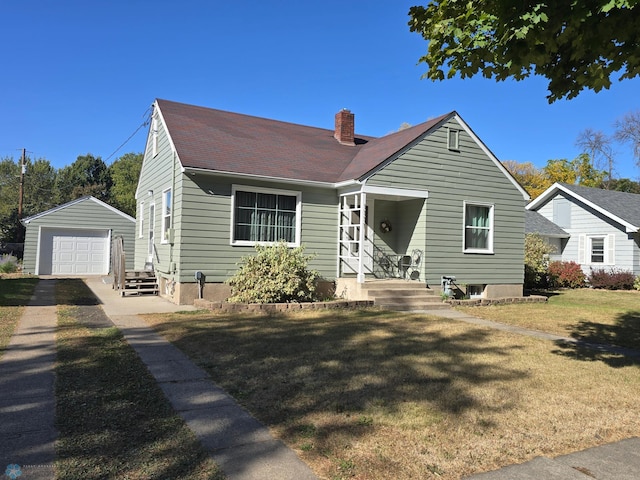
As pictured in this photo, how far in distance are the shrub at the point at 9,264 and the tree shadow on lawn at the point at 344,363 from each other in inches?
749

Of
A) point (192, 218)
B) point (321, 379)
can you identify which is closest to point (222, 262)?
point (192, 218)

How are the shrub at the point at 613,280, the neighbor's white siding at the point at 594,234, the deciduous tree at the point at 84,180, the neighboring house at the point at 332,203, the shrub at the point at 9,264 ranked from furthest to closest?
the deciduous tree at the point at 84,180 < the shrub at the point at 9,264 < the neighbor's white siding at the point at 594,234 < the shrub at the point at 613,280 < the neighboring house at the point at 332,203

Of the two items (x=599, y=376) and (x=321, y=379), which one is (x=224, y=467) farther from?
(x=599, y=376)

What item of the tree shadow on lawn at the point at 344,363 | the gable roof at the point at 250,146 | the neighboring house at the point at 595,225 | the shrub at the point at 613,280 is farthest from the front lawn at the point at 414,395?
the neighboring house at the point at 595,225

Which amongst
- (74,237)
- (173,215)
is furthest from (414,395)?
(74,237)

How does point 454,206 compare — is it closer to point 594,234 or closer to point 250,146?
point 250,146

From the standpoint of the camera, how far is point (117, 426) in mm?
3895

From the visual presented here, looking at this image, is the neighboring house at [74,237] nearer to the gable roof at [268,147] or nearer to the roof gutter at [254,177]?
the gable roof at [268,147]

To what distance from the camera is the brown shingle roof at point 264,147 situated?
40.7 ft

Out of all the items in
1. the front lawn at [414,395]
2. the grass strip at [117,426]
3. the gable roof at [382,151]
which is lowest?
the grass strip at [117,426]

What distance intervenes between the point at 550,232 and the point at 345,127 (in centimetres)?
1298

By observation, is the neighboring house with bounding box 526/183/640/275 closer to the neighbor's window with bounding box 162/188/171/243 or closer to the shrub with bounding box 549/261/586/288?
the shrub with bounding box 549/261/586/288

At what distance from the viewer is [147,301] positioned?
12.5 metres

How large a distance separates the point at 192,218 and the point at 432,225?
272 inches
